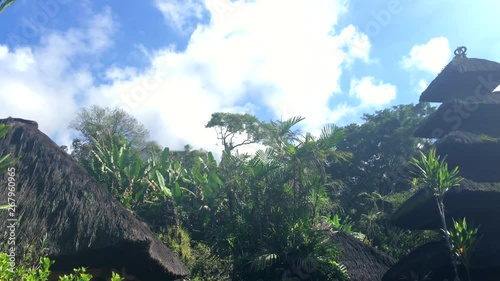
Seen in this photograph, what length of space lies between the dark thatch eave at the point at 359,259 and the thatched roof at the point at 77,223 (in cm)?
371

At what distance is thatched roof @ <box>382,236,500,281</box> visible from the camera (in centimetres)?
830

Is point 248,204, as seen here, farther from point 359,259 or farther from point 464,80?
point 464,80

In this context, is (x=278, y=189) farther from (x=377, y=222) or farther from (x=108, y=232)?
(x=377, y=222)

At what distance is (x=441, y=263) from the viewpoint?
344 inches

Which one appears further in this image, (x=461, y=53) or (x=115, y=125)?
(x=115, y=125)

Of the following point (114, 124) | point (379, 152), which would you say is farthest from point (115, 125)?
point (379, 152)

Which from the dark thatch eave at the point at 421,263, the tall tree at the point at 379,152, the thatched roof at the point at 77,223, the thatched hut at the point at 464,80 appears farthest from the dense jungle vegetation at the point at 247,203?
the tall tree at the point at 379,152

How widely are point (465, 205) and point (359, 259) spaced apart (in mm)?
2613

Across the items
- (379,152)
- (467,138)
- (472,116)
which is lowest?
(467,138)

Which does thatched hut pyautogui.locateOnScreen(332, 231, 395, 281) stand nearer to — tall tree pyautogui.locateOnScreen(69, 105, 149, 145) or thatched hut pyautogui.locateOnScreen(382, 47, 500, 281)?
thatched hut pyautogui.locateOnScreen(382, 47, 500, 281)

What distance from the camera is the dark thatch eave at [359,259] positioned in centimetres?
1005

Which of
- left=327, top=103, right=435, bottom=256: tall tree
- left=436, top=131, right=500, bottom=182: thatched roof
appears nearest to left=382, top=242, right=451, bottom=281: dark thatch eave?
left=436, top=131, right=500, bottom=182: thatched roof

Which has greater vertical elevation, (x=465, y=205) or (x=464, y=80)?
(x=464, y=80)

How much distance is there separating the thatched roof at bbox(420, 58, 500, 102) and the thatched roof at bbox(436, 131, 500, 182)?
6.97ft
